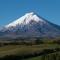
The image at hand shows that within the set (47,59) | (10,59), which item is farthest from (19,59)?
(47,59)

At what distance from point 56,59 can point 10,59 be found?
982 cm

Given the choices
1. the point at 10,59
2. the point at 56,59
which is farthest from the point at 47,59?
the point at 10,59

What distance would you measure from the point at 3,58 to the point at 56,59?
37.9 ft

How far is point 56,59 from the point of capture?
163ft

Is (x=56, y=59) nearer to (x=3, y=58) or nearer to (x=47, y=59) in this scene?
(x=47, y=59)

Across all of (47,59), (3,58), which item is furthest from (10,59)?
(47,59)

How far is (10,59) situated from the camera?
55281 mm

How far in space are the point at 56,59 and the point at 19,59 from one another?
1120 cm

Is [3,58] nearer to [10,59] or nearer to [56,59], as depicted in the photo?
[10,59]

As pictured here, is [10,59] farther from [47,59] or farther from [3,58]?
[47,59]

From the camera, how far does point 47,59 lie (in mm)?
51375

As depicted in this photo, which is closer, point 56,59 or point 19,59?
point 56,59

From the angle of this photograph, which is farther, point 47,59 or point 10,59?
point 10,59

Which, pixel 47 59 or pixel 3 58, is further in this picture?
pixel 3 58
